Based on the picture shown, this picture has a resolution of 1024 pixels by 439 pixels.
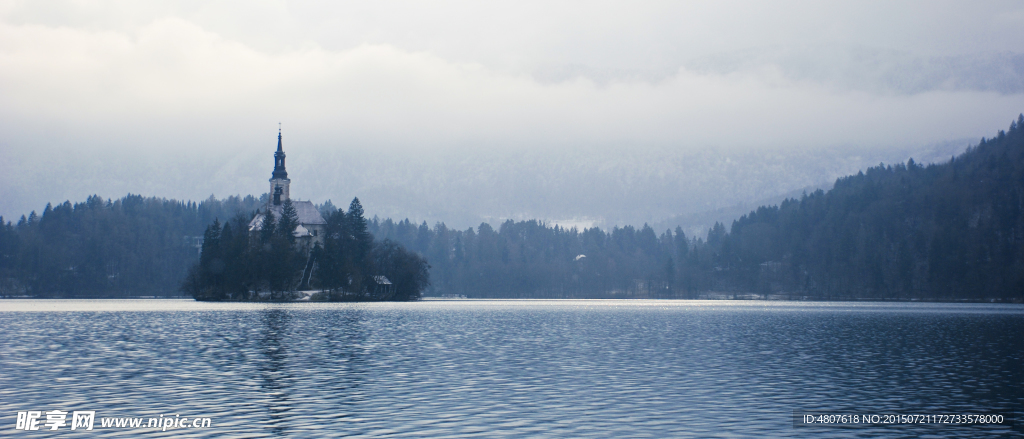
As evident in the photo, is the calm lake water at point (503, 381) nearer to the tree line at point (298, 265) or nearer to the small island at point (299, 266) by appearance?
the tree line at point (298, 265)

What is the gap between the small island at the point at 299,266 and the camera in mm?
148625

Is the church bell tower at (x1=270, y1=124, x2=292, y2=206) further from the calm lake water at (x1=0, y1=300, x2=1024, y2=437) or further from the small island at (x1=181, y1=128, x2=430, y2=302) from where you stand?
the calm lake water at (x1=0, y1=300, x2=1024, y2=437)

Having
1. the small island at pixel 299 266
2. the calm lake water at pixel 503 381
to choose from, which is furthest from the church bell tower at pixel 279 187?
the calm lake water at pixel 503 381

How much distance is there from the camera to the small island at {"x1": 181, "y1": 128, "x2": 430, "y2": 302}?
148625 millimetres

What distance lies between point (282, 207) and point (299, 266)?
3348 centimetres

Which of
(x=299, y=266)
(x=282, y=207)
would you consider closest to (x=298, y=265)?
(x=299, y=266)

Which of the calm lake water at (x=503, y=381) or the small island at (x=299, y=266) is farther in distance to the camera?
the small island at (x=299, y=266)

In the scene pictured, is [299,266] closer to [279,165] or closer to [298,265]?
[298,265]

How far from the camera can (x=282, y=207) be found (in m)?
187

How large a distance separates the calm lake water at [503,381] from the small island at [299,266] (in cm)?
9098

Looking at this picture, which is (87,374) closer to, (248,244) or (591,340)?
(591,340)

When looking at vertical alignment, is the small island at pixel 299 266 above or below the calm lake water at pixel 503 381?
above

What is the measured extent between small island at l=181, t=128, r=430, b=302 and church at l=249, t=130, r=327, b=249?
31.9 feet

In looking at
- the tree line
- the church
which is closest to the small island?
the tree line
